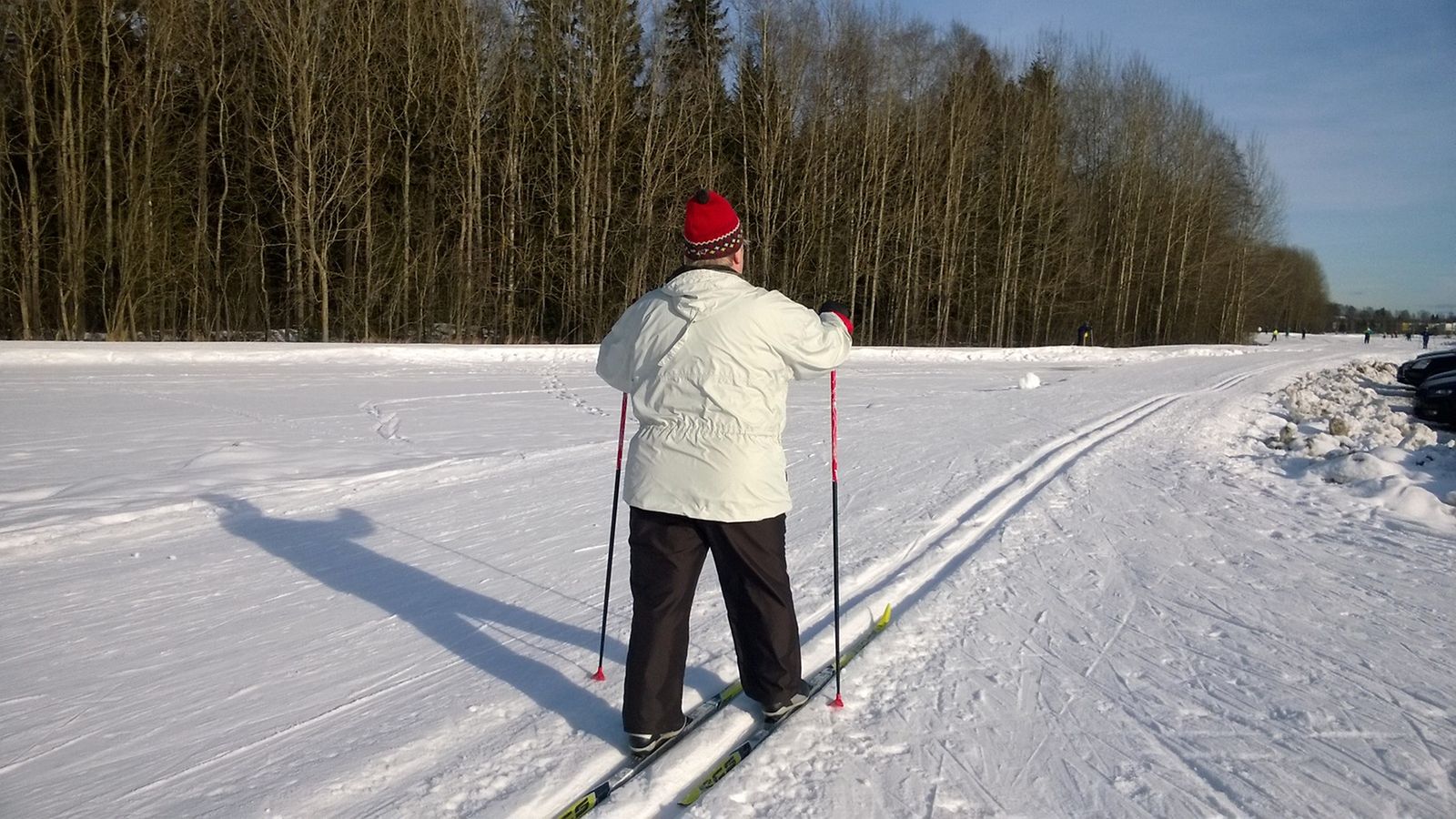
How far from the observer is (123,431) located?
8.93m

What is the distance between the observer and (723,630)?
158 inches

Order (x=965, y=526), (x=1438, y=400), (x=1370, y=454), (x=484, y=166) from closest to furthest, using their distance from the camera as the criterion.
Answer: (x=965, y=526) < (x=1370, y=454) < (x=1438, y=400) < (x=484, y=166)

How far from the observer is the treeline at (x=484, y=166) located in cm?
2064

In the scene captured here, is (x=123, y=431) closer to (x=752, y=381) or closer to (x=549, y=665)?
(x=549, y=665)

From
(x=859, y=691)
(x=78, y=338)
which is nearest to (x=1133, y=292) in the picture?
(x=78, y=338)

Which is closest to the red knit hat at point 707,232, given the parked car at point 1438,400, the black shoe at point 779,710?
the black shoe at point 779,710

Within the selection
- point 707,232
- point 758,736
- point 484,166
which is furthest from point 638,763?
point 484,166

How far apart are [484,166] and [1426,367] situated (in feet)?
82.9

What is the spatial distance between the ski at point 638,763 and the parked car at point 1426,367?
66.9 feet

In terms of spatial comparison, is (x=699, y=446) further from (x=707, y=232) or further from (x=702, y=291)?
(x=707, y=232)

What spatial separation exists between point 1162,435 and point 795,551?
7.25 meters

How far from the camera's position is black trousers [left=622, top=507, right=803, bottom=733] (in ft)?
9.20

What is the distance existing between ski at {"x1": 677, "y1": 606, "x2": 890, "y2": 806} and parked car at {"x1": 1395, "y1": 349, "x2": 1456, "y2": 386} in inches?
772

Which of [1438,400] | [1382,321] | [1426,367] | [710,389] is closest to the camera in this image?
[710,389]
